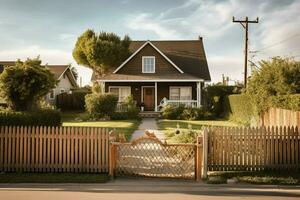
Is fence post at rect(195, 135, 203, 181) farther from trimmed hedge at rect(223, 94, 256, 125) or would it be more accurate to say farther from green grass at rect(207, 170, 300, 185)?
trimmed hedge at rect(223, 94, 256, 125)

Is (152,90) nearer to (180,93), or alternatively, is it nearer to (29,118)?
(180,93)

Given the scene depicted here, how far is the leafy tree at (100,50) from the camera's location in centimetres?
4812

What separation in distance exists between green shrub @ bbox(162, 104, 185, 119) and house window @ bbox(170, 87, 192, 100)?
16.4 feet

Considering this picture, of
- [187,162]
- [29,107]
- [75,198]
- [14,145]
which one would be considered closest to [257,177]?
[187,162]

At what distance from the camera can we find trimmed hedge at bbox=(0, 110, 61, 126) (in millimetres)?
13945

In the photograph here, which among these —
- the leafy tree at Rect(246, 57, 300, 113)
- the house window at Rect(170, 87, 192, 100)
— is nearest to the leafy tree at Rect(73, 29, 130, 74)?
the house window at Rect(170, 87, 192, 100)

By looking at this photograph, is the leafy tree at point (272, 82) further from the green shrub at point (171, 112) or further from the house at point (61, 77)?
the house at point (61, 77)

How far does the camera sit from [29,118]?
14484mm

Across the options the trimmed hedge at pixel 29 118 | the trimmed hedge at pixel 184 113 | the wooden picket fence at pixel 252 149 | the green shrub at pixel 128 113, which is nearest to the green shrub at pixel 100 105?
the green shrub at pixel 128 113

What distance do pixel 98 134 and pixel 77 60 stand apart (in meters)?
41.0

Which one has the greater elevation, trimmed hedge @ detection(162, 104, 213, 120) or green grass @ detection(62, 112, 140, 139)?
trimmed hedge @ detection(162, 104, 213, 120)

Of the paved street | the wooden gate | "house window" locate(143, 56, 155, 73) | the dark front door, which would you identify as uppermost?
"house window" locate(143, 56, 155, 73)

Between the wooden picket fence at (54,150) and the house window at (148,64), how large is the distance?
28.6 metres

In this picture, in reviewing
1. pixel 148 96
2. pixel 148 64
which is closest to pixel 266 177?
pixel 148 64
